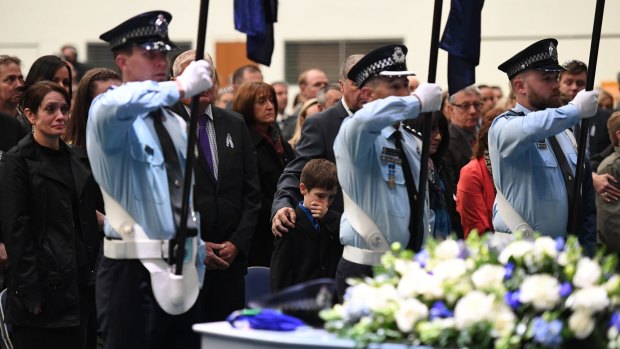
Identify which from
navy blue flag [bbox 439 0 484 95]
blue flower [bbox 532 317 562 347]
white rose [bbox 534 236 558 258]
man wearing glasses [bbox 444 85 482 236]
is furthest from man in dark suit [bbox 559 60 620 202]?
blue flower [bbox 532 317 562 347]

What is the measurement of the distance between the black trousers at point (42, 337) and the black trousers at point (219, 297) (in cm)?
73

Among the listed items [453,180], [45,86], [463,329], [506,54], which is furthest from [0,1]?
[463,329]

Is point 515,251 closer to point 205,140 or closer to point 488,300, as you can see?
point 488,300

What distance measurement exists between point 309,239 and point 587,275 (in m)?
3.10

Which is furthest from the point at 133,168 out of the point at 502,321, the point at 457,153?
the point at 457,153

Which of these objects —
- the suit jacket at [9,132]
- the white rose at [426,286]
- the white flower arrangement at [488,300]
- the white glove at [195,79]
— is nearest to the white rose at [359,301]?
the white flower arrangement at [488,300]

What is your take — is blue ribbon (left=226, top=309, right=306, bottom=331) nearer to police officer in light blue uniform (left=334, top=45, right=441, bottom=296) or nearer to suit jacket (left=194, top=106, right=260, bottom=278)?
police officer in light blue uniform (left=334, top=45, right=441, bottom=296)

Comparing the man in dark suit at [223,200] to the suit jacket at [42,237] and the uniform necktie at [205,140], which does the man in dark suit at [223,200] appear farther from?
the suit jacket at [42,237]

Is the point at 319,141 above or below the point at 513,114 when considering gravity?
below

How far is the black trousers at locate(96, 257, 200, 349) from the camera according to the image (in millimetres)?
5828

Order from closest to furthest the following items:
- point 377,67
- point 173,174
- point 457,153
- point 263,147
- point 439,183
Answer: point 173,174 → point 377,67 → point 439,183 → point 263,147 → point 457,153

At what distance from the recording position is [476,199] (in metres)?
8.58

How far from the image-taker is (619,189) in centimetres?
930

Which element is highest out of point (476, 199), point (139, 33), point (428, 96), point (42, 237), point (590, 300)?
point (139, 33)
